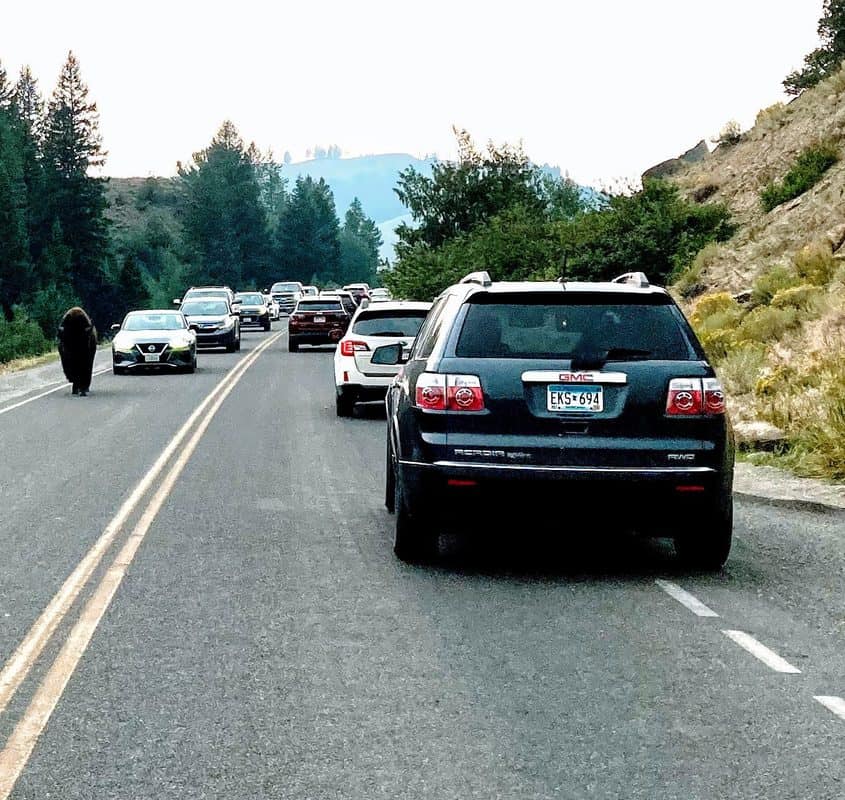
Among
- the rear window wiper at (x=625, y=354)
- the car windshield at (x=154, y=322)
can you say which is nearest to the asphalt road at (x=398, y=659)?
the rear window wiper at (x=625, y=354)

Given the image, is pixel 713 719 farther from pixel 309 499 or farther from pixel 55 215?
pixel 55 215

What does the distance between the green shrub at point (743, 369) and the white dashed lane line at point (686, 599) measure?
10374mm

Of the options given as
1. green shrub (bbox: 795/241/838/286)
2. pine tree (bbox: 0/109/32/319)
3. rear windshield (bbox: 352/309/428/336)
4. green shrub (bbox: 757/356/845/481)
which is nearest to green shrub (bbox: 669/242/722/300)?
green shrub (bbox: 795/241/838/286)

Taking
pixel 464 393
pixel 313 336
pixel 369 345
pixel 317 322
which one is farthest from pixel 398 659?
pixel 317 322

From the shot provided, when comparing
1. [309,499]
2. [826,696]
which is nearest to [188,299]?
[309,499]

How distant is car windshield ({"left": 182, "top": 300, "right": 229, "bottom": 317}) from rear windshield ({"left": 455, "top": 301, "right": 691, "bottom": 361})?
34535mm

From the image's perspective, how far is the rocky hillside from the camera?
1512cm

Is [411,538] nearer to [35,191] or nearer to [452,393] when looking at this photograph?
[452,393]

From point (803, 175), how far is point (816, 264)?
10579 mm

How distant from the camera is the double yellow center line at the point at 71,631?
5215 mm

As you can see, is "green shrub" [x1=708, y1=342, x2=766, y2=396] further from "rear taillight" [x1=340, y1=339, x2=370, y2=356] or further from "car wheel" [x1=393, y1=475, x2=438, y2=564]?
"car wheel" [x1=393, y1=475, x2=438, y2=564]

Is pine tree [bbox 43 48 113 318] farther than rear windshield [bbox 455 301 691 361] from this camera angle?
Yes

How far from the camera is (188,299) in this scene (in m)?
44.1

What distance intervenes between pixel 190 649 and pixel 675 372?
3378mm
